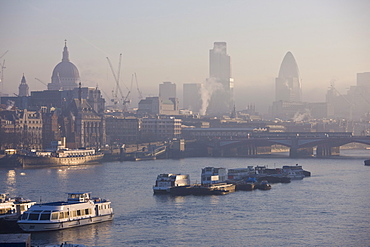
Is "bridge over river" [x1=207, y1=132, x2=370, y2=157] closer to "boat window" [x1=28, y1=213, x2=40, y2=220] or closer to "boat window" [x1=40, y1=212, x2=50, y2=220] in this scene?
"boat window" [x1=40, y1=212, x2=50, y2=220]

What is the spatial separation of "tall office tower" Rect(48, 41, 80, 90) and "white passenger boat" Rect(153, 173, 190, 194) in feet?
367

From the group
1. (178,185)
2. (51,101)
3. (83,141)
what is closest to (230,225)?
(178,185)

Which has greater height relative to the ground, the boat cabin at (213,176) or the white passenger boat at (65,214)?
the boat cabin at (213,176)

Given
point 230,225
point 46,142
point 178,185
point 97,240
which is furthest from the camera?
point 46,142

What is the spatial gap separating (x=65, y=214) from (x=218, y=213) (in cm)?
821

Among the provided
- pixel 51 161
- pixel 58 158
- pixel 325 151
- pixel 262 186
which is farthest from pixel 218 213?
pixel 325 151

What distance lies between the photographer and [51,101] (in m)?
123

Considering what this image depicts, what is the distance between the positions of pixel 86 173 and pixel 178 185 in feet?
52.2

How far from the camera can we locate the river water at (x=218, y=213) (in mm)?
30250

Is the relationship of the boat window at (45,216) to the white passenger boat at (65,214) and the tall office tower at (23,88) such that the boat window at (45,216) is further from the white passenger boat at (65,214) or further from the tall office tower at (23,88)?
the tall office tower at (23,88)

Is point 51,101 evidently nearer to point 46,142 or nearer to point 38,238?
point 46,142

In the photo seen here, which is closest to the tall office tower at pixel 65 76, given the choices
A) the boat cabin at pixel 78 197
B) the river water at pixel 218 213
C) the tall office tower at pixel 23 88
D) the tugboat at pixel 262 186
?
the tall office tower at pixel 23 88

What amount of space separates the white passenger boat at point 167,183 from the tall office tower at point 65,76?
11175cm

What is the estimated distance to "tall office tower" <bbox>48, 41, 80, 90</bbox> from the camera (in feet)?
518
